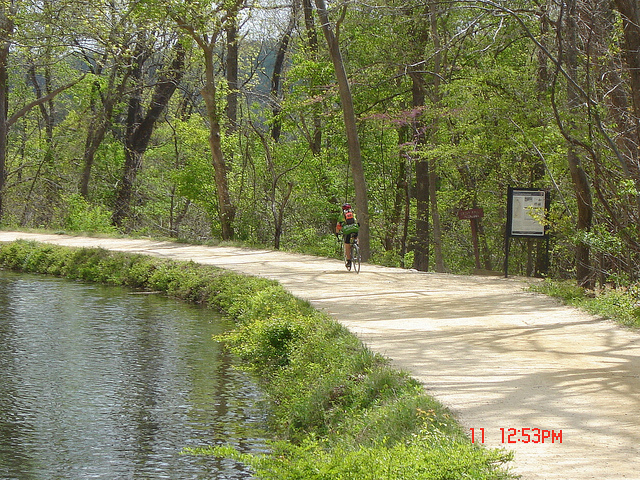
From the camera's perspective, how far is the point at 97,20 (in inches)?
1064

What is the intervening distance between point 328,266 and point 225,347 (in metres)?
7.32

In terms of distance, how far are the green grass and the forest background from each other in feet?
2.73

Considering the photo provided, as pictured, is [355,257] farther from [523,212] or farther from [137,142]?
[137,142]

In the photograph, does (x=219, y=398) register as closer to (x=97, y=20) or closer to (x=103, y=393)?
(x=103, y=393)

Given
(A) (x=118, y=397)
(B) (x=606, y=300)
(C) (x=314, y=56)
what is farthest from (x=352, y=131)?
(A) (x=118, y=397)

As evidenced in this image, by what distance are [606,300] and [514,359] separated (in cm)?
459

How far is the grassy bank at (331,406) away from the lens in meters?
5.33

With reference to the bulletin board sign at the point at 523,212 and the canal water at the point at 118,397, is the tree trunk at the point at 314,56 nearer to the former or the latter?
the bulletin board sign at the point at 523,212

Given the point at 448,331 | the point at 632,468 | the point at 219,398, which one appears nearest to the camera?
the point at 632,468

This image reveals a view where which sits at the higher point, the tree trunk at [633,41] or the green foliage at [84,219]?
the tree trunk at [633,41]

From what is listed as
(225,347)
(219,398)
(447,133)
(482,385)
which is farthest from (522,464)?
(447,133)
